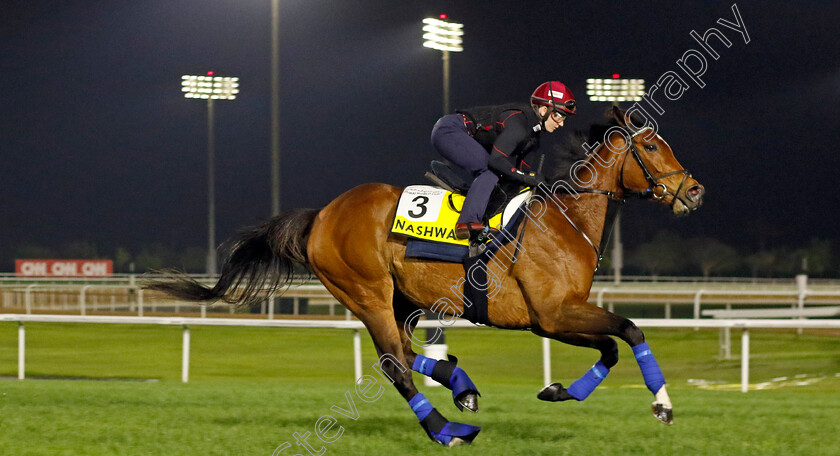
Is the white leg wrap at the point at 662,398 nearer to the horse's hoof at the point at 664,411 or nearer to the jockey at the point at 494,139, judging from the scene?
the horse's hoof at the point at 664,411

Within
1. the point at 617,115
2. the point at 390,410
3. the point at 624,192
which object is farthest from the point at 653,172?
the point at 390,410

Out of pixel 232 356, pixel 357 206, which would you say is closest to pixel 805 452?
pixel 357 206

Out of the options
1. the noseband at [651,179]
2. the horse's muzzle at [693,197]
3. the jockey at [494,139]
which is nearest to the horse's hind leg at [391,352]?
the jockey at [494,139]

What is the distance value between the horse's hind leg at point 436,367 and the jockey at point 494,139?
660 mm

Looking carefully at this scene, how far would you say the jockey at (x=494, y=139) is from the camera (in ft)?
14.9

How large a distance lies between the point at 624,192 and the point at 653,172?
0.63 feet

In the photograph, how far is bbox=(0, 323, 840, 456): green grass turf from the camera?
445 centimetres

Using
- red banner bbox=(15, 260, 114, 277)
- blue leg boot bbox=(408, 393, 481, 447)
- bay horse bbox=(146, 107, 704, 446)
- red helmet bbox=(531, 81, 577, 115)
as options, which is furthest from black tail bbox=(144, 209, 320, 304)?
red banner bbox=(15, 260, 114, 277)

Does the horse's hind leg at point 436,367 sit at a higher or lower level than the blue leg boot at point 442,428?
higher

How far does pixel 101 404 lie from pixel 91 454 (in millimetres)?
2223

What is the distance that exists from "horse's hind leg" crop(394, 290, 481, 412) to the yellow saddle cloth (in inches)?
17.4

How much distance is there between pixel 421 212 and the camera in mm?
4730

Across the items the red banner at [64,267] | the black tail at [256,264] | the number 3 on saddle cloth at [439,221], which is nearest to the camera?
the number 3 on saddle cloth at [439,221]

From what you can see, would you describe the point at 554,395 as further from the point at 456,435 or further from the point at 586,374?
the point at 456,435
